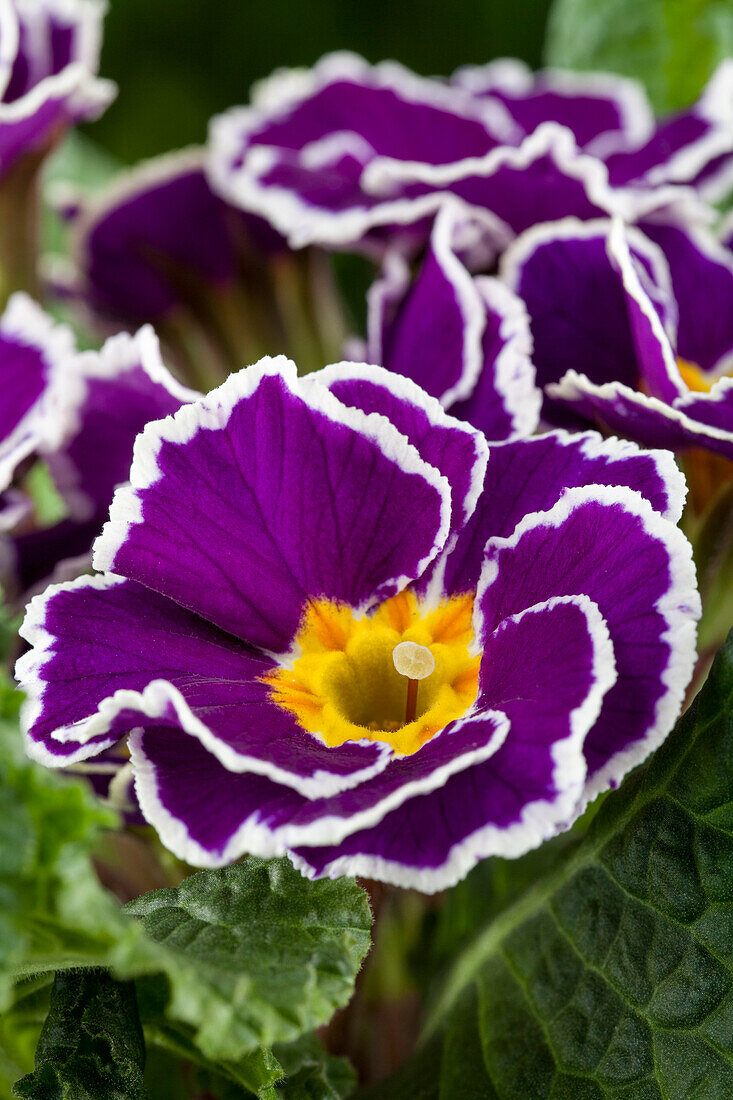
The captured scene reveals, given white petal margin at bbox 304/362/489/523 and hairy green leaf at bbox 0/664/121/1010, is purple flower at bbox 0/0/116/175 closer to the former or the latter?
white petal margin at bbox 304/362/489/523

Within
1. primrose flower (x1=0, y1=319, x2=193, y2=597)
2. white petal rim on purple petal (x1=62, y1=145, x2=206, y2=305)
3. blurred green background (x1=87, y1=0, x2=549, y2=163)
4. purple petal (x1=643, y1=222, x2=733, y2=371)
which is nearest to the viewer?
primrose flower (x1=0, y1=319, x2=193, y2=597)

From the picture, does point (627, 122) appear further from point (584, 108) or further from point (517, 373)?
point (517, 373)

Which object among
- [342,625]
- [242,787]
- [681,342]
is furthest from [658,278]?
[242,787]

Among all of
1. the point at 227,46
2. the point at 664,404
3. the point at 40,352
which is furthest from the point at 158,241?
the point at 227,46

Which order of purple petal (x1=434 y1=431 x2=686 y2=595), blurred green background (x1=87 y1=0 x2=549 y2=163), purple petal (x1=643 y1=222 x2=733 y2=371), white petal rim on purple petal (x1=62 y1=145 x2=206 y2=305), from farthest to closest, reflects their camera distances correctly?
blurred green background (x1=87 y1=0 x2=549 y2=163) → white petal rim on purple petal (x1=62 y1=145 x2=206 y2=305) → purple petal (x1=643 y1=222 x2=733 y2=371) → purple petal (x1=434 y1=431 x2=686 y2=595)

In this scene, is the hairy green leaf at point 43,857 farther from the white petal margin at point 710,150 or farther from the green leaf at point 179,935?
the white petal margin at point 710,150

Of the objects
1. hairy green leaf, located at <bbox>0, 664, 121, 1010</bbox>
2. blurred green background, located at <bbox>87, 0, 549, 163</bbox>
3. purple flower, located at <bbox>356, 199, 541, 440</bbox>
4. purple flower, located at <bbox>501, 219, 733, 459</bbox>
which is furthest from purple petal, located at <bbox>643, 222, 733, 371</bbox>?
blurred green background, located at <bbox>87, 0, 549, 163</bbox>

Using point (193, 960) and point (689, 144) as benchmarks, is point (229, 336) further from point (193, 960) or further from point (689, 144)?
point (193, 960)
